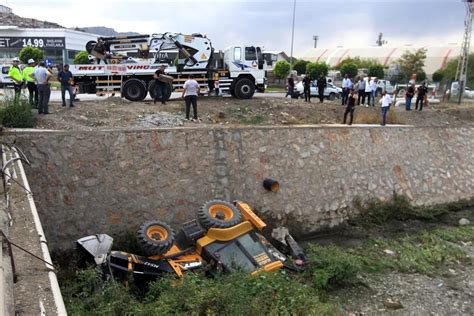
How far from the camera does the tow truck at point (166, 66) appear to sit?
17.8m

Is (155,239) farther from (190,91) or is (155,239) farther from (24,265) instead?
(190,91)

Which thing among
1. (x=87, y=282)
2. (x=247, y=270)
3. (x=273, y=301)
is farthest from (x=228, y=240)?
(x=87, y=282)

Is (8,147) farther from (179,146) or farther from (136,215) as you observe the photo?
(179,146)

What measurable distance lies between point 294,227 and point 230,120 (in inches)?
244

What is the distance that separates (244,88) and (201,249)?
1253 centimetres

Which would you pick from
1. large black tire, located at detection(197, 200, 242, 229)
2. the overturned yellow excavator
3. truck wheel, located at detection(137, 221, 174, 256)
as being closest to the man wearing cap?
truck wheel, located at detection(137, 221, 174, 256)

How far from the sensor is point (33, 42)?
193ft

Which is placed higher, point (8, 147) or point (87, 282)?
point (8, 147)

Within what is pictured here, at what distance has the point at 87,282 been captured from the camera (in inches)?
265

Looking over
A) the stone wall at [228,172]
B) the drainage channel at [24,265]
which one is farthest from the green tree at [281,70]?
the drainage channel at [24,265]

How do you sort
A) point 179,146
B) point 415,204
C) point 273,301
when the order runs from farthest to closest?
1. point 415,204
2. point 179,146
3. point 273,301

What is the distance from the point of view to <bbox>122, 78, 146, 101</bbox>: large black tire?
17.8m

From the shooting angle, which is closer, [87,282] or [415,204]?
[87,282]

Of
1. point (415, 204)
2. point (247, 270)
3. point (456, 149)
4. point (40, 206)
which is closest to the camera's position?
point (247, 270)
